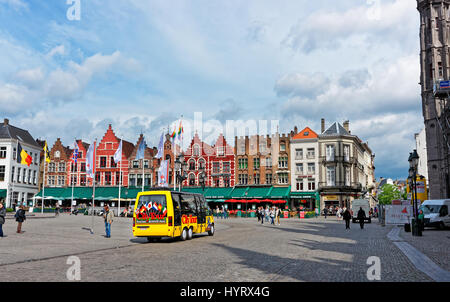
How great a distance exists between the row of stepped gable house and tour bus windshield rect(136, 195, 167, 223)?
40.8 metres

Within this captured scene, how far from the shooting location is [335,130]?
210 ft

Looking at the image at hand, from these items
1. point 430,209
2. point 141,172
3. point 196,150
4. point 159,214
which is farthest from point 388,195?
point 159,214

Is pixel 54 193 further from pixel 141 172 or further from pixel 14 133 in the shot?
pixel 141 172

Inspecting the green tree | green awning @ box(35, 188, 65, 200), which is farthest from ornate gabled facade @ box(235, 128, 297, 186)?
the green tree

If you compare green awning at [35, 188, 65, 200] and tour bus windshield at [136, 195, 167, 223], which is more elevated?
green awning at [35, 188, 65, 200]

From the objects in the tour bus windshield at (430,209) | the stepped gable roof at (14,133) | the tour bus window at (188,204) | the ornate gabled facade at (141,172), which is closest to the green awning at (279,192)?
the ornate gabled facade at (141,172)

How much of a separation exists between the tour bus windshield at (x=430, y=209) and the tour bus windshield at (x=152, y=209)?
21756 mm

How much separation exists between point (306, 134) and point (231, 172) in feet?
42.0

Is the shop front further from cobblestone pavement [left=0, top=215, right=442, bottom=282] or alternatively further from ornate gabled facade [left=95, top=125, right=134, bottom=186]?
cobblestone pavement [left=0, top=215, right=442, bottom=282]

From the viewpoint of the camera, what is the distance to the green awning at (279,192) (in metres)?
59.9

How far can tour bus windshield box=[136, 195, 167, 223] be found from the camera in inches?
713
